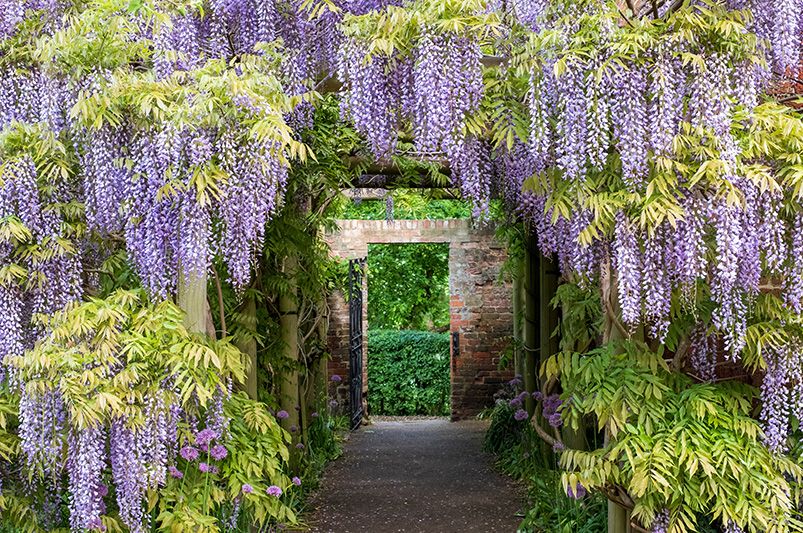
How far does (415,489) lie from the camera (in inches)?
233

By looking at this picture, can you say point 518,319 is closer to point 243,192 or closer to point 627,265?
point 627,265

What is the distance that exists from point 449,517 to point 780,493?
255cm

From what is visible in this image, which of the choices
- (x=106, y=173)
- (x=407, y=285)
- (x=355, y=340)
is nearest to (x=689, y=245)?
(x=106, y=173)

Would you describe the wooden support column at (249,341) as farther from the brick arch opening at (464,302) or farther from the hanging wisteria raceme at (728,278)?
the brick arch opening at (464,302)

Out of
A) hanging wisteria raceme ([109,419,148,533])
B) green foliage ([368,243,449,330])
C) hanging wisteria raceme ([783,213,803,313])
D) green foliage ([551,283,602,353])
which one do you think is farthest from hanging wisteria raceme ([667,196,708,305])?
green foliage ([368,243,449,330])

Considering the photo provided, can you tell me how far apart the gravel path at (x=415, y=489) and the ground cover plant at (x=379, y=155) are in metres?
1.59

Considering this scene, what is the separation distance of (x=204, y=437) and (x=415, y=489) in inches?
116

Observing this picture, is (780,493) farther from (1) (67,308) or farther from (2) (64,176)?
(2) (64,176)

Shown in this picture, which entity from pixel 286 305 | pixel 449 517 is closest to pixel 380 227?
pixel 286 305

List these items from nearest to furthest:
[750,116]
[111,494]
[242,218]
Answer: [750,116]
[242,218]
[111,494]

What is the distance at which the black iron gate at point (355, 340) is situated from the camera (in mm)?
8469

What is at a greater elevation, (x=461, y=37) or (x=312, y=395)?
(x=461, y=37)

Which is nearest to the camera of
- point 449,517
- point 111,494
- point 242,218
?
point 242,218

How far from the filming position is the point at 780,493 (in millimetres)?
2949
